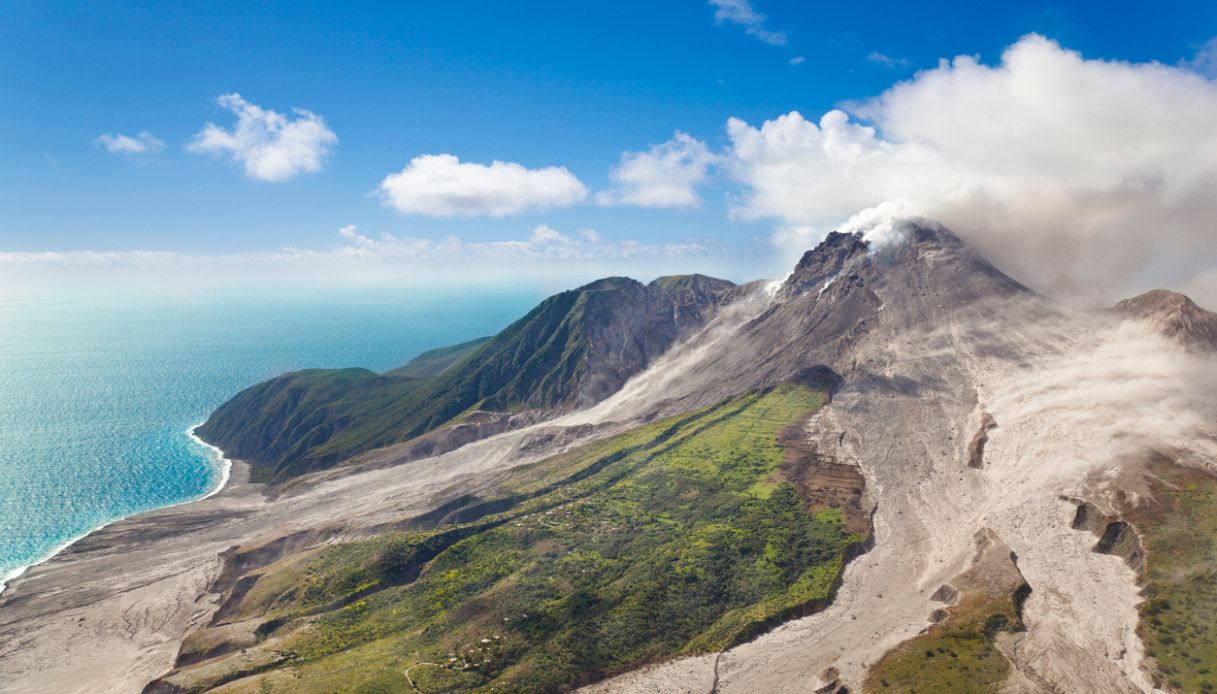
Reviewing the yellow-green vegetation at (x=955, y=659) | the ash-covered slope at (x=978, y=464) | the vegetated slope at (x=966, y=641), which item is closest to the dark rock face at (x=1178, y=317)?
the ash-covered slope at (x=978, y=464)

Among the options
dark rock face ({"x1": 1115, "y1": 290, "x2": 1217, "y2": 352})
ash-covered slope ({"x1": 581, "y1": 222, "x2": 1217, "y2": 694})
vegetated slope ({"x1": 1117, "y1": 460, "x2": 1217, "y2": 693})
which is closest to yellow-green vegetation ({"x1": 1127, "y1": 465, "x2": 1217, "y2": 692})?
vegetated slope ({"x1": 1117, "y1": 460, "x2": 1217, "y2": 693})

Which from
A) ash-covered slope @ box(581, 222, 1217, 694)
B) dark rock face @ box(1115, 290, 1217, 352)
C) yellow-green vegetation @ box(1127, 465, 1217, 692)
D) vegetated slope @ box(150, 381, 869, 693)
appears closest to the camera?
yellow-green vegetation @ box(1127, 465, 1217, 692)

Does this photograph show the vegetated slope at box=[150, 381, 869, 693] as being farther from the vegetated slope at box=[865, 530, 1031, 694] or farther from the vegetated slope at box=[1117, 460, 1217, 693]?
the vegetated slope at box=[1117, 460, 1217, 693]

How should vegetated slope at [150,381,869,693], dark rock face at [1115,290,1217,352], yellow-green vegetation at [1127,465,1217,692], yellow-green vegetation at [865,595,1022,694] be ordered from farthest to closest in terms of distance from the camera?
dark rock face at [1115,290,1217,352] → vegetated slope at [150,381,869,693] → yellow-green vegetation at [1127,465,1217,692] → yellow-green vegetation at [865,595,1022,694]

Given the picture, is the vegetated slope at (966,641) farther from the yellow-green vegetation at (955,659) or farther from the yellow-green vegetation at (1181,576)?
the yellow-green vegetation at (1181,576)

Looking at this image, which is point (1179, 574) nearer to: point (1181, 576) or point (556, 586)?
point (1181, 576)

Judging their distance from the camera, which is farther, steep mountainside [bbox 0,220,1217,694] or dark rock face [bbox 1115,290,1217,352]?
dark rock face [bbox 1115,290,1217,352]

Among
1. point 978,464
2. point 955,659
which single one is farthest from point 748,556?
point 978,464
